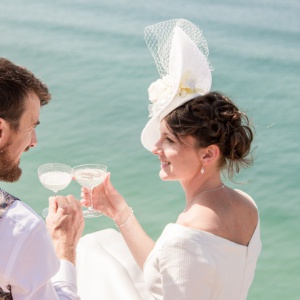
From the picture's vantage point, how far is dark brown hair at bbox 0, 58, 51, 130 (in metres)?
2.36

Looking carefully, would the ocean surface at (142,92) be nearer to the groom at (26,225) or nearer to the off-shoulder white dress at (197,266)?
the off-shoulder white dress at (197,266)

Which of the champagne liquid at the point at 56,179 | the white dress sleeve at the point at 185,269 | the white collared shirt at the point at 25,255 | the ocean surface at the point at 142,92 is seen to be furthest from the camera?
the ocean surface at the point at 142,92

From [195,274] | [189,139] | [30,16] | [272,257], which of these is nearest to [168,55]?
[189,139]

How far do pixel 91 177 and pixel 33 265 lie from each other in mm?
1315

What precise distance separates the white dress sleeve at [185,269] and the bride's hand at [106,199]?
2.36 feet

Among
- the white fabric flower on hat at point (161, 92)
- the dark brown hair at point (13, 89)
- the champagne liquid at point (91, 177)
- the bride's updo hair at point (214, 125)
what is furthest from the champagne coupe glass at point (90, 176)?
the dark brown hair at point (13, 89)

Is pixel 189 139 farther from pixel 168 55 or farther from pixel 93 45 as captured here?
pixel 93 45

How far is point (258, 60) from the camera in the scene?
367 inches

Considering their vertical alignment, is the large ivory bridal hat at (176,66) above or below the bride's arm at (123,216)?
above

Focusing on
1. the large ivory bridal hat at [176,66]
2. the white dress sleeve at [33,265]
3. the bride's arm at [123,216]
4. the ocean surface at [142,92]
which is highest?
the large ivory bridal hat at [176,66]

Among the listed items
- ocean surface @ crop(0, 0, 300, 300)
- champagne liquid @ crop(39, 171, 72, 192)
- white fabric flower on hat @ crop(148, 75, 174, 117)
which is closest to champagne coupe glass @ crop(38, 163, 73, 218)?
champagne liquid @ crop(39, 171, 72, 192)

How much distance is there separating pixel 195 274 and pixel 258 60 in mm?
6833

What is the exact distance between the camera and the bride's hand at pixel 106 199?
11.5ft

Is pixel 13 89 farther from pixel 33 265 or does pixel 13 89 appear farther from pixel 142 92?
pixel 142 92
